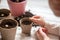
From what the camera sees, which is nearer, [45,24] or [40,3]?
[45,24]

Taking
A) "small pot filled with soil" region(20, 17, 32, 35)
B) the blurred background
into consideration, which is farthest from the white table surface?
"small pot filled with soil" region(20, 17, 32, 35)

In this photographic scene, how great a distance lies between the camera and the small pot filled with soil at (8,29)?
2.70ft

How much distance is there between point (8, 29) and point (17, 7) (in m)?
0.24

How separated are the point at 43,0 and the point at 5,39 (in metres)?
0.51

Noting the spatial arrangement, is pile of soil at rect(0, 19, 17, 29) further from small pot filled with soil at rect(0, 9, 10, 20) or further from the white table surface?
the white table surface

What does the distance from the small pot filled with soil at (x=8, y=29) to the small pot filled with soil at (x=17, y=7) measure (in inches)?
6.7

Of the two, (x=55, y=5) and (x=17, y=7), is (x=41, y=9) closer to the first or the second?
(x=17, y=7)

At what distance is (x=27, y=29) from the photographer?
92cm

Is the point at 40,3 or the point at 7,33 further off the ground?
the point at 40,3

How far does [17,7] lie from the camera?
3.37 ft

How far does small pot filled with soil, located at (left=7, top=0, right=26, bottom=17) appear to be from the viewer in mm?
1020


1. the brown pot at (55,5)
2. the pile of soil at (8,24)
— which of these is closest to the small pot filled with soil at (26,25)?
the pile of soil at (8,24)

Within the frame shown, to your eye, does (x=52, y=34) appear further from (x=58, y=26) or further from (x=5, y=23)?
(x=5, y=23)

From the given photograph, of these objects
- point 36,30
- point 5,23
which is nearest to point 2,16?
point 5,23
